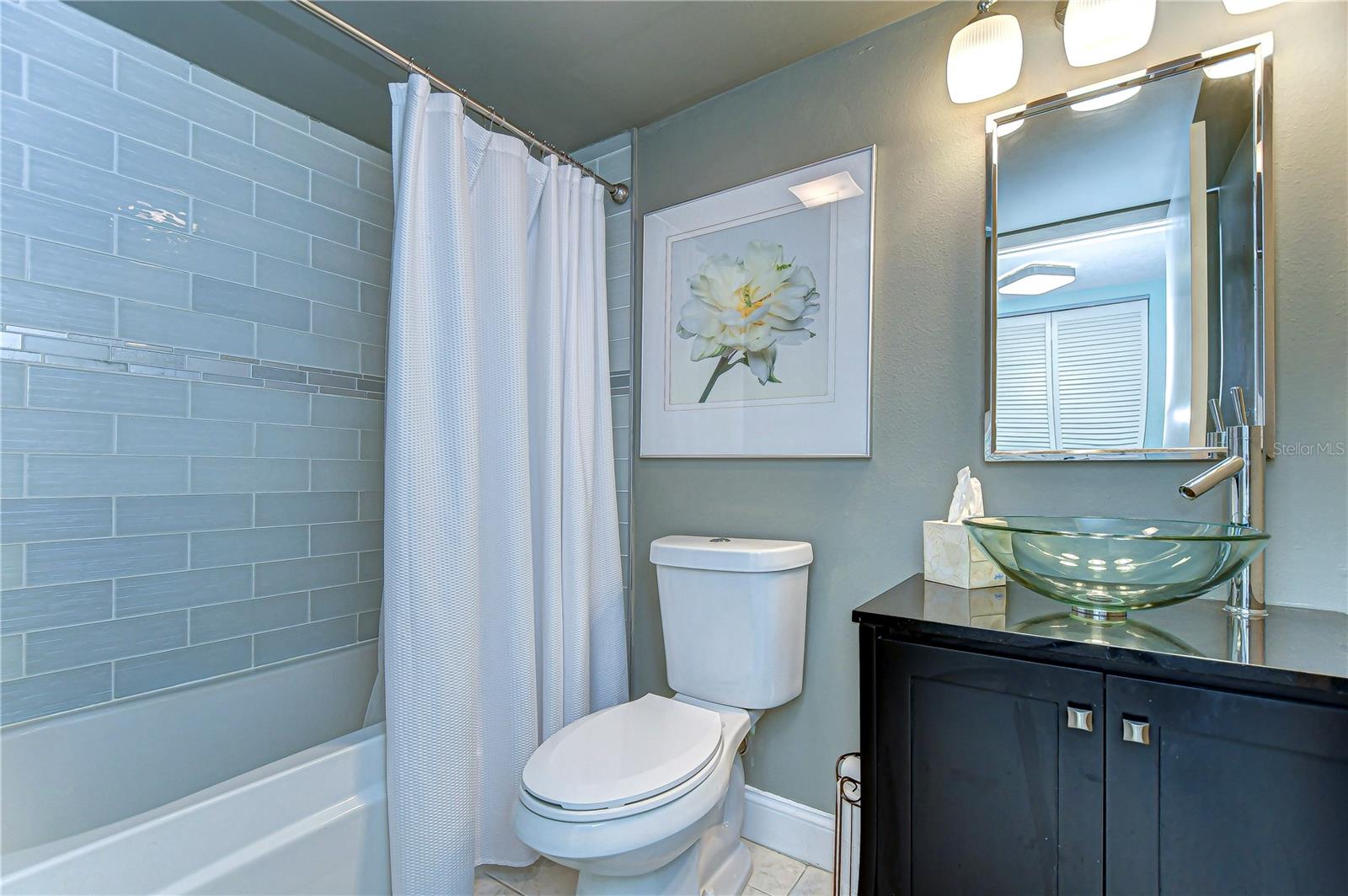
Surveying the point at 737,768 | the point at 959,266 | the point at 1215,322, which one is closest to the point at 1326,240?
the point at 1215,322

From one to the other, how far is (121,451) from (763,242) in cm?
186

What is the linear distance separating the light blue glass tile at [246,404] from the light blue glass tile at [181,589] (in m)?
0.26

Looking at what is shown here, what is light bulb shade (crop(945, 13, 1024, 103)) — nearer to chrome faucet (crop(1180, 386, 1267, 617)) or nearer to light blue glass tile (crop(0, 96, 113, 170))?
chrome faucet (crop(1180, 386, 1267, 617))

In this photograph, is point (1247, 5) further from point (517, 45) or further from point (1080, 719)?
point (517, 45)

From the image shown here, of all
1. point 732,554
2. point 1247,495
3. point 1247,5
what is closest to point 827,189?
point 1247,5

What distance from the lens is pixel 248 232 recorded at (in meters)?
1.88

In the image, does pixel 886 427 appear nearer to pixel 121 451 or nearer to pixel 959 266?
pixel 959 266

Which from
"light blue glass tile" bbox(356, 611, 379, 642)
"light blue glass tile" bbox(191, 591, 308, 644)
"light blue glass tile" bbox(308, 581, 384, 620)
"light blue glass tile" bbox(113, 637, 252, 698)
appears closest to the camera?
"light blue glass tile" bbox(113, 637, 252, 698)

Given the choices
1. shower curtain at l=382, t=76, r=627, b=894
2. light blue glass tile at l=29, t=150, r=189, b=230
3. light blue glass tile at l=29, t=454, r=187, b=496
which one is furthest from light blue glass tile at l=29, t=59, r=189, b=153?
light blue glass tile at l=29, t=454, r=187, b=496

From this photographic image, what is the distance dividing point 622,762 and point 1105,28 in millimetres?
1786

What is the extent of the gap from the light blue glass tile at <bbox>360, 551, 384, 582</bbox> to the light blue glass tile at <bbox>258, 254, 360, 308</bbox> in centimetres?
87

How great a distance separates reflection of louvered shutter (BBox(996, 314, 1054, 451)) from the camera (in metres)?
1.42

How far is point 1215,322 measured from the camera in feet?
4.09

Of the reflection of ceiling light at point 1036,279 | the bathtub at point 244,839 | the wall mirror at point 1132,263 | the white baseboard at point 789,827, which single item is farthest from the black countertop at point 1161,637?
the bathtub at point 244,839
